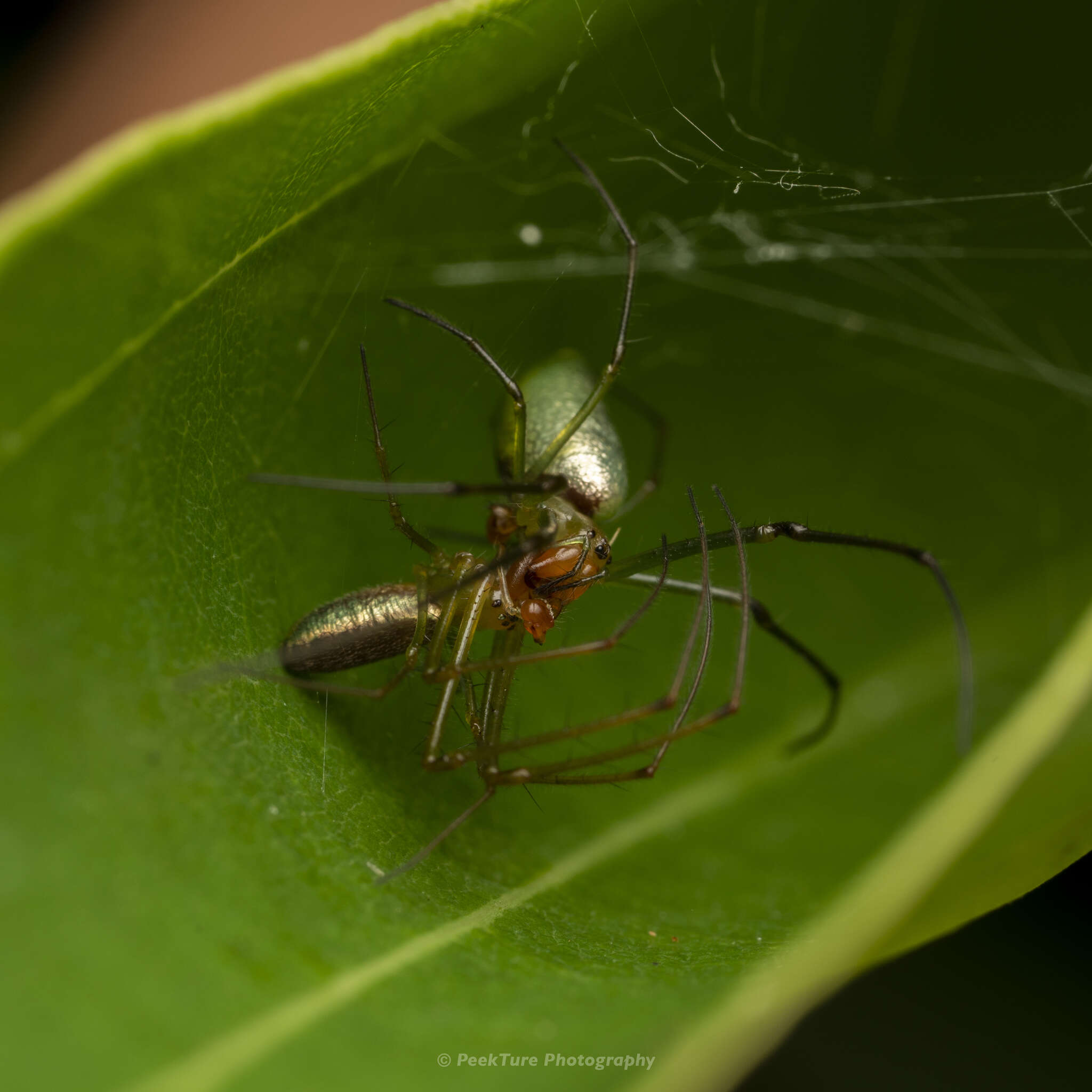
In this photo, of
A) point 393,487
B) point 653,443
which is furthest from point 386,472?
point 653,443

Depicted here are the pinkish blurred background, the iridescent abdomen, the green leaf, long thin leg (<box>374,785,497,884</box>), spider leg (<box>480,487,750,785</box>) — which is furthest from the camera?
the pinkish blurred background

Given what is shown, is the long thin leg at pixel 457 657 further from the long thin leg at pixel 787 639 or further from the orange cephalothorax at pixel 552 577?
the long thin leg at pixel 787 639

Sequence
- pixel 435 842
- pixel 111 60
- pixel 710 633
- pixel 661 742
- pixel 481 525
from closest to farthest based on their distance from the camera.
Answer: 1. pixel 435 842
2. pixel 661 742
3. pixel 710 633
4. pixel 481 525
5. pixel 111 60

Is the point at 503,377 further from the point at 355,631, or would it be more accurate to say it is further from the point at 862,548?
the point at 862,548

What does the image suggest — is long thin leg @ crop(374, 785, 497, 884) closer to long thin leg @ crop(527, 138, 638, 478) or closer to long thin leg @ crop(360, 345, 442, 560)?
long thin leg @ crop(360, 345, 442, 560)

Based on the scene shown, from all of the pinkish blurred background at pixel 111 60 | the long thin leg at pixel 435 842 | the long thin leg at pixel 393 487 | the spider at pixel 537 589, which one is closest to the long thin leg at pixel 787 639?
the spider at pixel 537 589

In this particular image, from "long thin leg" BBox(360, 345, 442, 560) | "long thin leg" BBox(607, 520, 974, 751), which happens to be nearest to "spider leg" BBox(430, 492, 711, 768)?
"long thin leg" BBox(607, 520, 974, 751)

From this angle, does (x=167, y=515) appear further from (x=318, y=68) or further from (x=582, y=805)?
(x=582, y=805)
